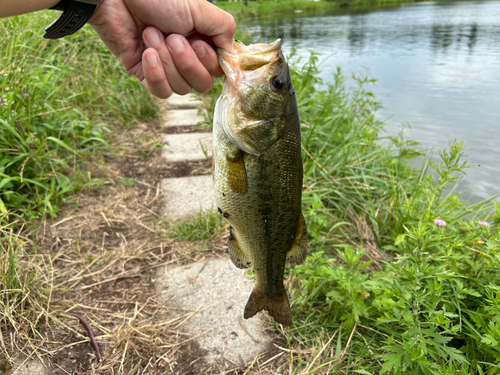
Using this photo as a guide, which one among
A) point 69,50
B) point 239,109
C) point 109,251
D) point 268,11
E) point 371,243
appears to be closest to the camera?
point 239,109

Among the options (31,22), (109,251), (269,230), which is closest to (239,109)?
(269,230)

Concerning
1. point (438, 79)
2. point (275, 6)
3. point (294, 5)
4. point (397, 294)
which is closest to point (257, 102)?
point (397, 294)

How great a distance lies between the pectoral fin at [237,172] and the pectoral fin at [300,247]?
1.25ft

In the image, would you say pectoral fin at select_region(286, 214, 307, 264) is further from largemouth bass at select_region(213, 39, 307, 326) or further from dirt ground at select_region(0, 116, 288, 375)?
dirt ground at select_region(0, 116, 288, 375)

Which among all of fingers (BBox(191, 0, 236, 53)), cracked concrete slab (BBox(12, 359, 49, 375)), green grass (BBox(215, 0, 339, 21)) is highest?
green grass (BBox(215, 0, 339, 21))

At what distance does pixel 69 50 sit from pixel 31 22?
0.72 meters

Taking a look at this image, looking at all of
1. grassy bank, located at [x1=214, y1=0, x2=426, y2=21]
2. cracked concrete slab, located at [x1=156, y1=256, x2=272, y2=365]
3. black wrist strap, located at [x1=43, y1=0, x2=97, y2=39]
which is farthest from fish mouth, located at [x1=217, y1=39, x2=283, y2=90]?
grassy bank, located at [x1=214, y1=0, x2=426, y2=21]

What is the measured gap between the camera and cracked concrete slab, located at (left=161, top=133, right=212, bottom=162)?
444 centimetres

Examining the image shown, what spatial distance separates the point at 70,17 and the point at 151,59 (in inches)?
17.2

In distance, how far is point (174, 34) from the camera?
69.4 inches

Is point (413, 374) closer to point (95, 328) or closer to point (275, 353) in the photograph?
point (275, 353)

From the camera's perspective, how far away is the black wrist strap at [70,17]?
5.42ft

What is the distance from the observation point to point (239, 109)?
1.64 metres

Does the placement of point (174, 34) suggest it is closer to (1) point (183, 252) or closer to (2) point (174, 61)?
(2) point (174, 61)
